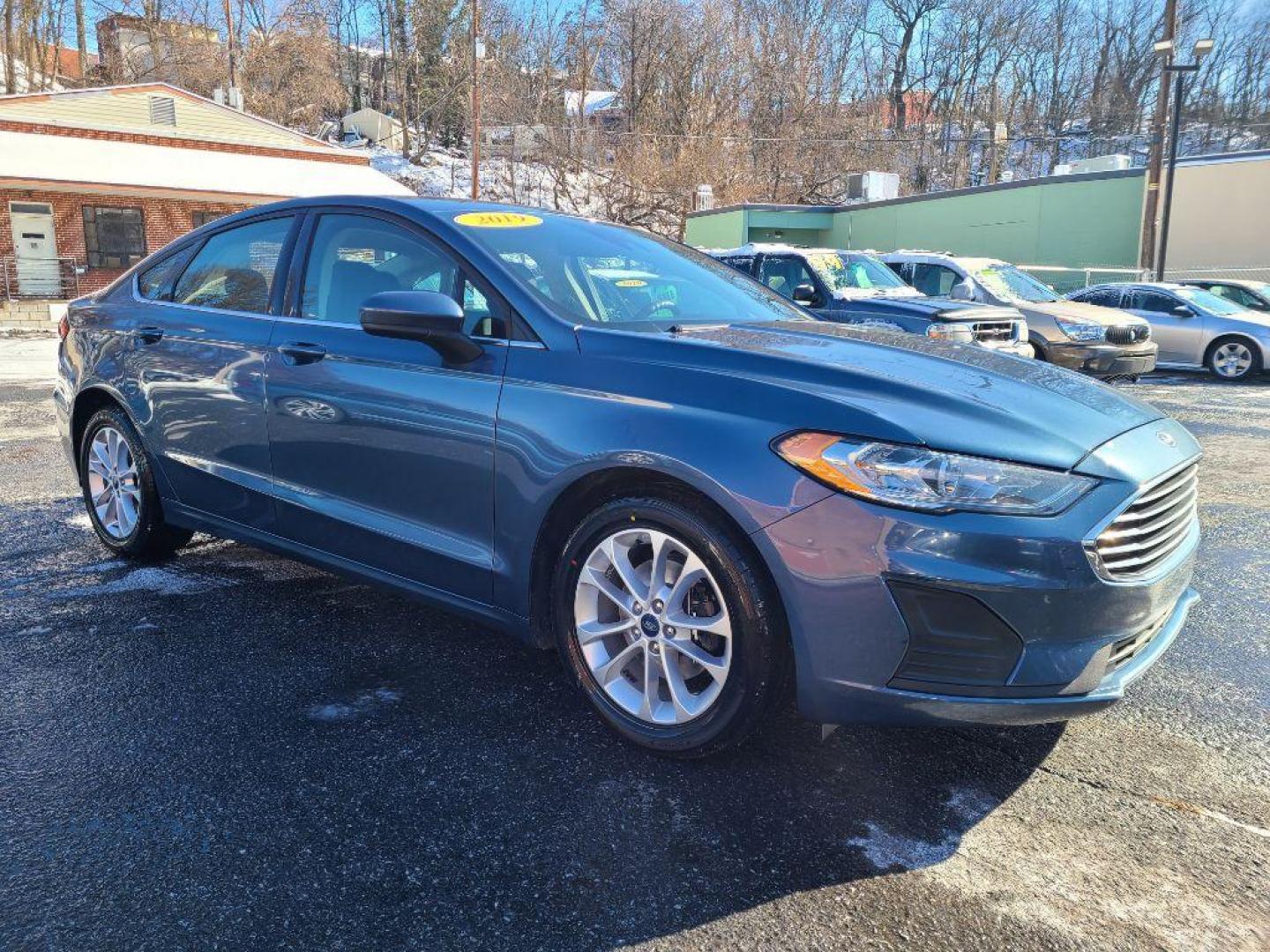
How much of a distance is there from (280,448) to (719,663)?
2020 millimetres

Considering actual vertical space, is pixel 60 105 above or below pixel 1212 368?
above

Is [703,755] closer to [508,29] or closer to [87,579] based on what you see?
[87,579]

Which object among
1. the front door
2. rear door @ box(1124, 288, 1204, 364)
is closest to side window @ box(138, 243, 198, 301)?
the front door

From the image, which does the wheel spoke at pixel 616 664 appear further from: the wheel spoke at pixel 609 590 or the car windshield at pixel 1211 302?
the car windshield at pixel 1211 302

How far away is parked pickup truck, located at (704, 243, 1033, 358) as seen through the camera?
9.91 m

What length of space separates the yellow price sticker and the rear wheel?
45.3 ft

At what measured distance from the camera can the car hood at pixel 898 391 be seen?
2.41m

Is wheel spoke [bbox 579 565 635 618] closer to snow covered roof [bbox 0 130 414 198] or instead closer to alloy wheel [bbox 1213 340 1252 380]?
alloy wheel [bbox 1213 340 1252 380]

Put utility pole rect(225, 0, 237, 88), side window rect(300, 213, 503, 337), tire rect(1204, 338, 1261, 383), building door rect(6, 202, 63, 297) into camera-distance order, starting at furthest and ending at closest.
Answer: utility pole rect(225, 0, 237, 88), building door rect(6, 202, 63, 297), tire rect(1204, 338, 1261, 383), side window rect(300, 213, 503, 337)

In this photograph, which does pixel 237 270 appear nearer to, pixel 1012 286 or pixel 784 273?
pixel 784 273

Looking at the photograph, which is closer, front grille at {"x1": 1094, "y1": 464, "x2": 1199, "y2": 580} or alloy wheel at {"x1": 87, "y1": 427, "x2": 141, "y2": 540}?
front grille at {"x1": 1094, "y1": 464, "x2": 1199, "y2": 580}

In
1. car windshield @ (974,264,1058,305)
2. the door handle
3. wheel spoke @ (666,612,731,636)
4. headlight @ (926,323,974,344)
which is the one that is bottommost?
wheel spoke @ (666,612,731,636)

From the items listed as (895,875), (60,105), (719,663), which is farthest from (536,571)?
(60,105)

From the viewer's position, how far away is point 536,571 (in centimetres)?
295
